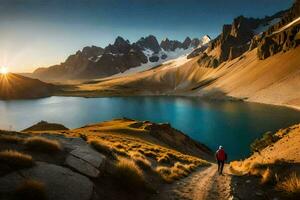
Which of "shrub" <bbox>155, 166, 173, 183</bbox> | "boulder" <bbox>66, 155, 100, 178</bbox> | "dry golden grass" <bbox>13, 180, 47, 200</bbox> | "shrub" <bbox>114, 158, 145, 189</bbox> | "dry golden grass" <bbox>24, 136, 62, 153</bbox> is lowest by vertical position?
"shrub" <bbox>155, 166, 173, 183</bbox>

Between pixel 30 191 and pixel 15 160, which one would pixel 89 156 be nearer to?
pixel 15 160

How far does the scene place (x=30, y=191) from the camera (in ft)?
30.4

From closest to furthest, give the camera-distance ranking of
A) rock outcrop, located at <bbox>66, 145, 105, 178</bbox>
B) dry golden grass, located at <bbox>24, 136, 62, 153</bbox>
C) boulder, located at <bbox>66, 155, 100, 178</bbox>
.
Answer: boulder, located at <bbox>66, 155, 100, 178</bbox> → rock outcrop, located at <bbox>66, 145, 105, 178</bbox> → dry golden grass, located at <bbox>24, 136, 62, 153</bbox>

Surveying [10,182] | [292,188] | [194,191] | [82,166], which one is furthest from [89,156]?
[292,188]

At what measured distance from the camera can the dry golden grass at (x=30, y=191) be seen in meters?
9.17

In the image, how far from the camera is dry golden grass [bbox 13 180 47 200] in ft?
30.1

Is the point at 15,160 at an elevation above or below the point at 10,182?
above

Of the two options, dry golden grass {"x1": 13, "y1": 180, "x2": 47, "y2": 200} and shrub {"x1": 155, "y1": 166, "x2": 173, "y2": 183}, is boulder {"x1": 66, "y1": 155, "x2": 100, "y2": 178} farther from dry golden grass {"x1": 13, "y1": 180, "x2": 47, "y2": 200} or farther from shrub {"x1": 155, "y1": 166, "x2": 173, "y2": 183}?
shrub {"x1": 155, "y1": 166, "x2": 173, "y2": 183}

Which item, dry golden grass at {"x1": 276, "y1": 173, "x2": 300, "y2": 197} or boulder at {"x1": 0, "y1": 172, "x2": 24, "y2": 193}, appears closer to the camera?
boulder at {"x1": 0, "y1": 172, "x2": 24, "y2": 193}

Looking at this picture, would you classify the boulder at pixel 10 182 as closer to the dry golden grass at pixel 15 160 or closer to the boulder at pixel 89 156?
the dry golden grass at pixel 15 160

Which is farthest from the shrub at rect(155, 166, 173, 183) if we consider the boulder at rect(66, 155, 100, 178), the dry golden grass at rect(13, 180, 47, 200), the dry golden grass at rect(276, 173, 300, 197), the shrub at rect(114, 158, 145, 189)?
the dry golden grass at rect(13, 180, 47, 200)

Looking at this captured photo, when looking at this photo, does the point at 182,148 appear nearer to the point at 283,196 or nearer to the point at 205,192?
the point at 205,192

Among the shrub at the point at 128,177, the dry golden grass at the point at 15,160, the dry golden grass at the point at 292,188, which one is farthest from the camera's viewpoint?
the shrub at the point at 128,177

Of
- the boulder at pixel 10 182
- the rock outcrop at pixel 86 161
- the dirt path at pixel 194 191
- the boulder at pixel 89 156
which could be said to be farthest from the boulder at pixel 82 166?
the dirt path at pixel 194 191
